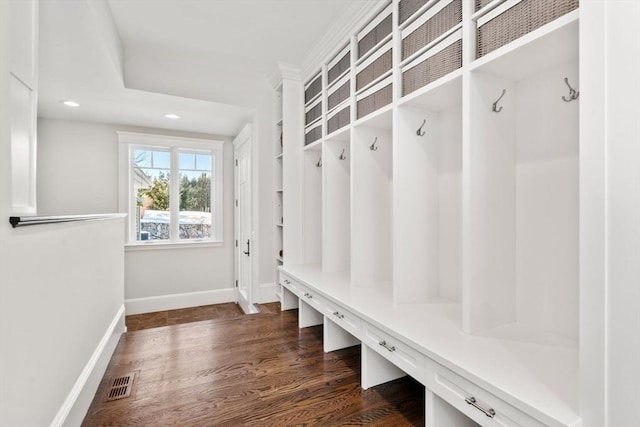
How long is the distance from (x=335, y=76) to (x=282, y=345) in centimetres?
236

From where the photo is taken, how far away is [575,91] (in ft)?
4.33

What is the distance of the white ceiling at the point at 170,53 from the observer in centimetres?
230

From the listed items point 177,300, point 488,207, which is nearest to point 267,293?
point 177,300

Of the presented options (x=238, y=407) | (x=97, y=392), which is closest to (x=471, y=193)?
(x=238, y=407)

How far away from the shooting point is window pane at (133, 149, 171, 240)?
4328mm

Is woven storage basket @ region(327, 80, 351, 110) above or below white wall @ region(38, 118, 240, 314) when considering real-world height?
above

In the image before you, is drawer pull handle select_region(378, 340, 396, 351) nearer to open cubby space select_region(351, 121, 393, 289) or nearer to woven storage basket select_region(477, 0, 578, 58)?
open cubby space select_region(351, 121, 393, 289)

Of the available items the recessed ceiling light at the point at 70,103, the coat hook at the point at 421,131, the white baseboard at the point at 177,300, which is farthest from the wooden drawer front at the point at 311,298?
the recessed ceiling light at the point at 70,103

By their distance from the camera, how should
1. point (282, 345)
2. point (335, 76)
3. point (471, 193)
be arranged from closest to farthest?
point (471, 193) → point (282, 345) → point (335, 76)

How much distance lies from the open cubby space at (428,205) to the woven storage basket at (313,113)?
132cm

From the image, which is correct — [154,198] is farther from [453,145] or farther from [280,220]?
[453,145]

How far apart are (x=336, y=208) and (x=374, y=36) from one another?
4.67 feet

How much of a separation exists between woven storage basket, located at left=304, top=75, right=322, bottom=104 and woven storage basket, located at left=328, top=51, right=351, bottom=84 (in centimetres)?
24

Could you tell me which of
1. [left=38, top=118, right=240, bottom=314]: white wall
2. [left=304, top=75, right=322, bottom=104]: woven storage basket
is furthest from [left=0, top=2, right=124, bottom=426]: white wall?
[left=38, top=118, right=240, bottom=314]: white wall
